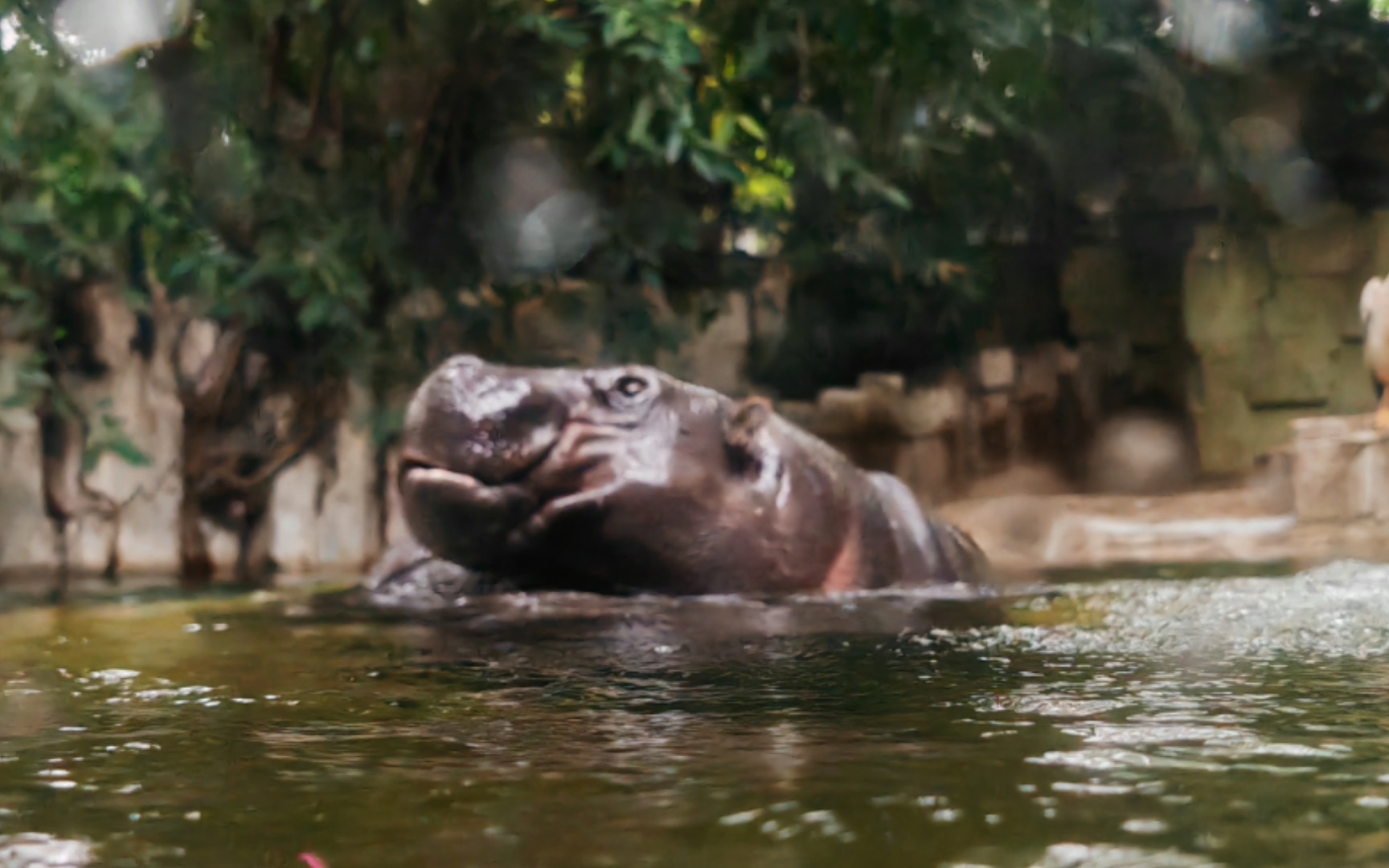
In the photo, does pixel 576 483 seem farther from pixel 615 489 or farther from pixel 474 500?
pixel 474 500

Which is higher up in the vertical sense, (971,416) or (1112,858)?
(971,416)

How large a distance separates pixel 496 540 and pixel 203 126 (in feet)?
15.0

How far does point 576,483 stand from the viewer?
3.65 metres

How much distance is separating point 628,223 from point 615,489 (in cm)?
424

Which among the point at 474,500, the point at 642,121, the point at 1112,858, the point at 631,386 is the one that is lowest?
the point at 1112,858

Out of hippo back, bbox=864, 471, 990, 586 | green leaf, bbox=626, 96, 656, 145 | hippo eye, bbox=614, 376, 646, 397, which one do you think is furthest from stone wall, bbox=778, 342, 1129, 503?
hippo eye, bbox=614, 376, 646, 397

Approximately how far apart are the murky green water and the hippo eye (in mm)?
1340

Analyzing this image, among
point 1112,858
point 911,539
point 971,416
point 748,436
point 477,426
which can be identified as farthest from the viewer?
point 971,416

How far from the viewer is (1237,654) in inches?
85.4

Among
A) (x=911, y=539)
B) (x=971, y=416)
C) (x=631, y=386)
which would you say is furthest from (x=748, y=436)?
(x=971, y=416)

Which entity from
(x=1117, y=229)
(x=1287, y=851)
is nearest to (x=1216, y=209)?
(x=1117, y=229)

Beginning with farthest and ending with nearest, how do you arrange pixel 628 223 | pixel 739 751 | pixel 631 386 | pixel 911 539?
pixel 628 223 → pixel 911 539 → pixel 631 386 → pixel 739 751

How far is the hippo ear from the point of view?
3.95 metres

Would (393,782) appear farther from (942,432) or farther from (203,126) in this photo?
(942,432)
